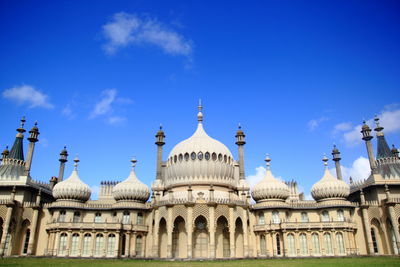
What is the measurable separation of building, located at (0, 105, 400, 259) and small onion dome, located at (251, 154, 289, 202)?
0.48 feet

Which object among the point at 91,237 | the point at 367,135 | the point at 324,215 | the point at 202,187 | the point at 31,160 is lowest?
the point at 91,237

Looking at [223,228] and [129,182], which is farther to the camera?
[129,182]

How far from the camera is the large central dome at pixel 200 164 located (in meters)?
49.6

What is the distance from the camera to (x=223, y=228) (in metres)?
45.8

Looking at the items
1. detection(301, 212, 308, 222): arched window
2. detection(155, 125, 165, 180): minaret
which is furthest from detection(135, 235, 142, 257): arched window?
detection(301, 212, 308, 222): arched window

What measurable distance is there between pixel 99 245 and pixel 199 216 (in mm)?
14249

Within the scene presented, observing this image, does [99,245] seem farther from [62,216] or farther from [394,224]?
[394,224]

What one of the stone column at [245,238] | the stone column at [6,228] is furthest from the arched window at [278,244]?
the stone column at [6,228]

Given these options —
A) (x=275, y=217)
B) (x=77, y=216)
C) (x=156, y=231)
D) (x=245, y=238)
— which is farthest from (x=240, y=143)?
(x=77, y=216)

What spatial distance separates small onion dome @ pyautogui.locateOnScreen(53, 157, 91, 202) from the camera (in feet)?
163

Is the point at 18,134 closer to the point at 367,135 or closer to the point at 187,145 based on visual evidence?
the point at 187,145

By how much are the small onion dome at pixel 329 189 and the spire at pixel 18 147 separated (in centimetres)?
4763

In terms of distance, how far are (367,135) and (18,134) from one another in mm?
60586

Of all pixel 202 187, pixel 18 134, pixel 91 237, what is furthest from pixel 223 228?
pixel 18 134
